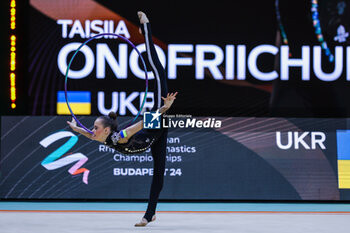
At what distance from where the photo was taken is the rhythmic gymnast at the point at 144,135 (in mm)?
7469

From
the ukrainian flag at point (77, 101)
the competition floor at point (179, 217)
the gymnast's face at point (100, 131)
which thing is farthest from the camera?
the ukrainian flag at point (77, 101)

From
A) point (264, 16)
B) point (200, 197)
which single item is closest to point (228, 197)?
point (200, 197)

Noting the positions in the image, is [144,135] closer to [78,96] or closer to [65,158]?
[78,96]

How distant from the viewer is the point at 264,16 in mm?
11039

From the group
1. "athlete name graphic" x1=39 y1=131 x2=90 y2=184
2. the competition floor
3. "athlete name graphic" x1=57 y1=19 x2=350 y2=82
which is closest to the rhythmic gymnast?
the competition floor

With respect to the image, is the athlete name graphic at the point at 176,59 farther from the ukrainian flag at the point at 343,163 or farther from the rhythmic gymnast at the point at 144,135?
the rhythmic gymnast at the point at 144,135

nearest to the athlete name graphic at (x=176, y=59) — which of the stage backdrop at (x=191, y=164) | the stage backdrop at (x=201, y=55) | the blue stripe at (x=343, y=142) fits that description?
the stage backdrop at (x=201, y=55)

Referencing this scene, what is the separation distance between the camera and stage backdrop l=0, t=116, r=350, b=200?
11.1 m

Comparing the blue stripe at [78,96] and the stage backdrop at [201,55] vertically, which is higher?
the stage backdrop at [201,55]

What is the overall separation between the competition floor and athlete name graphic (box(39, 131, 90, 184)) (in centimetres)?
56

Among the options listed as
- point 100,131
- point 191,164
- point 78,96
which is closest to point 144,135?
point 100,131

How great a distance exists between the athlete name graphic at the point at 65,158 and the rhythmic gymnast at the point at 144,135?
3354mm

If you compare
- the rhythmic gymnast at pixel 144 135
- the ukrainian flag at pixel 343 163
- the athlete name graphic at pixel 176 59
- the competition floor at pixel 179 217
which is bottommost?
the competition floor at pixel 179 217

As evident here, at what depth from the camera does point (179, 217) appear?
28.8 feet
